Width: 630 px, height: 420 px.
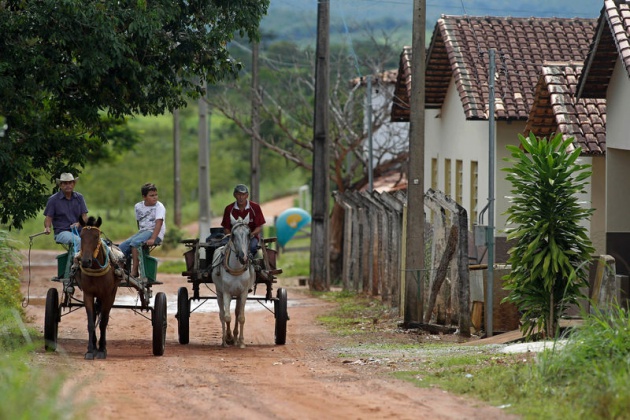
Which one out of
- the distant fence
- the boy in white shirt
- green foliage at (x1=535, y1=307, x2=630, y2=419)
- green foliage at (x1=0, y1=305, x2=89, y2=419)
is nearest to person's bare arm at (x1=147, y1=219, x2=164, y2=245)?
the boy in white shirt

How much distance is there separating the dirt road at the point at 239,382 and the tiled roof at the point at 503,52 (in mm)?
7333

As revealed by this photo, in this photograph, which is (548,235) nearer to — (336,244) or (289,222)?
(336,244)

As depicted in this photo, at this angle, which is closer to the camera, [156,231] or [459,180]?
[156,231]

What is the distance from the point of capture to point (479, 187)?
90.4 feet

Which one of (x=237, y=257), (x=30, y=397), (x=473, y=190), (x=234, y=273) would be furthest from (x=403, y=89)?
(x=30, y=397)

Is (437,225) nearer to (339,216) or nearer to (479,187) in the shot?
(479,187)

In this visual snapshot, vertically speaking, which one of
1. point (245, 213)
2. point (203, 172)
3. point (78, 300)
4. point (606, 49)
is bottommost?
point (78, 300)

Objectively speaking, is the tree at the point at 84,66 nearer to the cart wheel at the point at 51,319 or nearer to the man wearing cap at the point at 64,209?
the man wearing cap at the point at 64,209

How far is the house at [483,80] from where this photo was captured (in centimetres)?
2589

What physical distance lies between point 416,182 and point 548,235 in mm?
4161

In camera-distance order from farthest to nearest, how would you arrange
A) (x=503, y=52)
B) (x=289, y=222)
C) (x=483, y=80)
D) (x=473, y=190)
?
(x=289, y=222) → (x=473, y=190) → (x=503, y=52) → (x=483, y=80)

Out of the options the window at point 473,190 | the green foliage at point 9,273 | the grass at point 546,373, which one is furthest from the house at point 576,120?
the green foliage at point 9,273

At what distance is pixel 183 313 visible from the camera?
18062 millimetres

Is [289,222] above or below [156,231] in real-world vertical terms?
above
